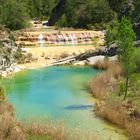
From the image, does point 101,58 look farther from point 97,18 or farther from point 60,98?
point 97,18

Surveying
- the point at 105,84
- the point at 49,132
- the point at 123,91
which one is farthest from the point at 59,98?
the point at 49,132

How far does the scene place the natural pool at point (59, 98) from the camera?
83.6 feet

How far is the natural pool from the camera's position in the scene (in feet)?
83.6

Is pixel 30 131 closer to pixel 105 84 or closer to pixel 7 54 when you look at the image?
pixel 105 84

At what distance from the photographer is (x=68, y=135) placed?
61.6 ft

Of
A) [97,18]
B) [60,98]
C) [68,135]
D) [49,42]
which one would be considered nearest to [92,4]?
[97,18]


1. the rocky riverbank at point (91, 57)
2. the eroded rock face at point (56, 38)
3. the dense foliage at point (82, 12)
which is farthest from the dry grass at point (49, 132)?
the dense foliage at point (82, 12)

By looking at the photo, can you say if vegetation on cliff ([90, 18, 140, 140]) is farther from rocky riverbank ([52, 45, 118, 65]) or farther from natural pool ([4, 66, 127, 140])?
rocky riverbank ([52, 45, 118, 65])

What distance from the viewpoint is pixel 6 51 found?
51375 mm

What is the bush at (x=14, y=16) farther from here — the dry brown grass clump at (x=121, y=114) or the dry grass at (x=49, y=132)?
the dry grass at (x=49, y=132)

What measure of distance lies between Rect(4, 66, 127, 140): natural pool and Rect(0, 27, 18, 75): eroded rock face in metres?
1.79

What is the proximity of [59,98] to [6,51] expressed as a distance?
61.7 feet

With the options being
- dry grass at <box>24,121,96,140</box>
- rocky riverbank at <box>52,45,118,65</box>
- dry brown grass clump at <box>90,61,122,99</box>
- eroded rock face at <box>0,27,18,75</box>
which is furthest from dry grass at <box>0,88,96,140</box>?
rocky riverbank at <box>52,45,118,65</box>

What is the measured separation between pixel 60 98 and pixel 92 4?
209 feet
